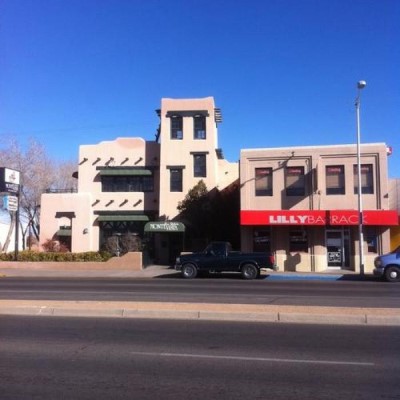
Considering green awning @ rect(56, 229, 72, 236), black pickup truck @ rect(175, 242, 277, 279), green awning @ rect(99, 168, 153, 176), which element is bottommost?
black pickup truck @ rect(175, 242, 277, 279)

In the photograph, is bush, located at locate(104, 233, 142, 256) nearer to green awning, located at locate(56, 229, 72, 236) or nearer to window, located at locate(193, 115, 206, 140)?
green awning, located at locate(56, 229, 72, 236)

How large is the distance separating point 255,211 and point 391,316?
20.0 meters

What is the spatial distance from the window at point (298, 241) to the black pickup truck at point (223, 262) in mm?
5360

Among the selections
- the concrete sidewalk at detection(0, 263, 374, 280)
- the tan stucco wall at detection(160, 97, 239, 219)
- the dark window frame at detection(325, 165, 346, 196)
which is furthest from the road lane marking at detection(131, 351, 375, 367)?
the tan stucco wall at detection(160, 97, 239, 219)

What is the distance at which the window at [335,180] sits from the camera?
30781 millimetres

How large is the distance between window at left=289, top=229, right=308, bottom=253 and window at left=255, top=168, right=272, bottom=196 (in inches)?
116

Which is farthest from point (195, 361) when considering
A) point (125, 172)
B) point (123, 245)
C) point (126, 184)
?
point (126, 184)

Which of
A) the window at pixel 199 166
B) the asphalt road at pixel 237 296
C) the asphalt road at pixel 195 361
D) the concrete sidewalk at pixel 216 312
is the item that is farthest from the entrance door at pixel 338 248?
the asphalt road at pixel 195 361

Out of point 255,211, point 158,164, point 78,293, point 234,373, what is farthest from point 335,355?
point 158,164

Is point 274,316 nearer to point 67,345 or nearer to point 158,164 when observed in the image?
point 67,345

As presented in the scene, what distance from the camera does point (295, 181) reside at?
31.4 metres

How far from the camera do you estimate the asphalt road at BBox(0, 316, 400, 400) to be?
6.00 metres

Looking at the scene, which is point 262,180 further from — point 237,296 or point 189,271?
point 237,296

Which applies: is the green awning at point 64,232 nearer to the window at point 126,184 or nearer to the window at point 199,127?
the window at point 126,184
